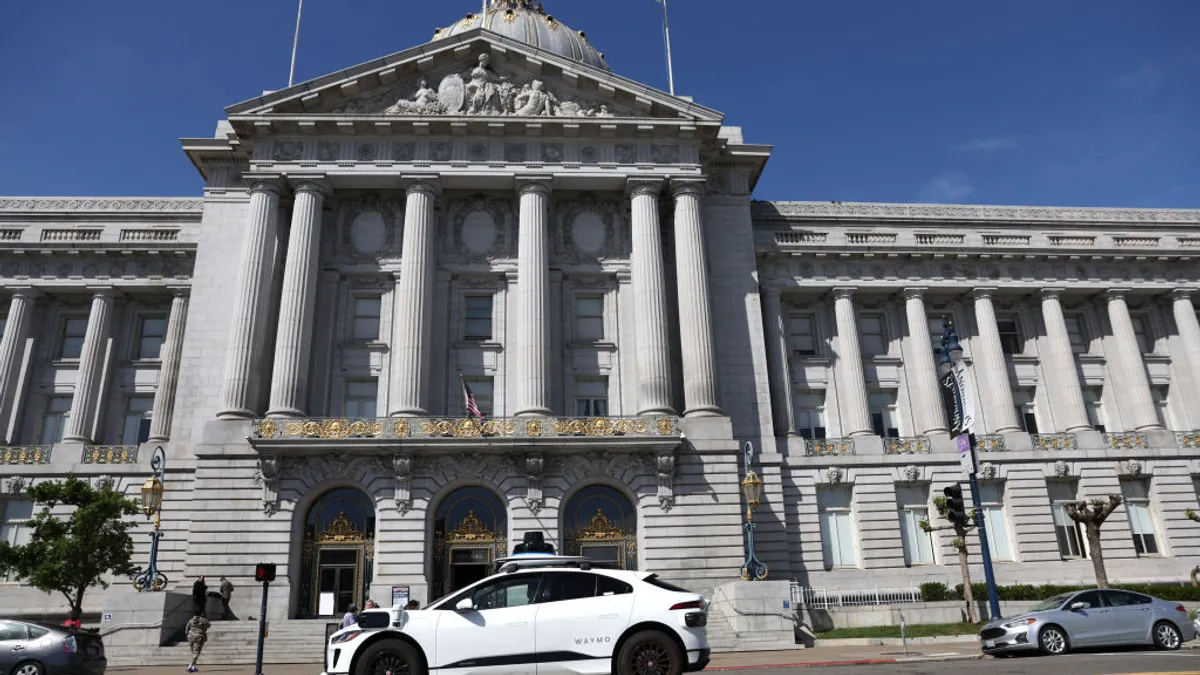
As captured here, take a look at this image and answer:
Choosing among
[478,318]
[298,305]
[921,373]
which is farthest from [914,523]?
[298,305]

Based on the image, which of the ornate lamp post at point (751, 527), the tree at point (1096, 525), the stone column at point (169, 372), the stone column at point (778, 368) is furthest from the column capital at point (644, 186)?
the tree at point (1096, 525)

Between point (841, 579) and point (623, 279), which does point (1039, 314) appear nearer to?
point (841, 579)

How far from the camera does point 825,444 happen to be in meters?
37.1

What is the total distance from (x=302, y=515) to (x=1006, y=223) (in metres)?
36.1

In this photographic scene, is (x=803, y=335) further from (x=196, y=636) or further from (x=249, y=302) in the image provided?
(x=196, y=636)

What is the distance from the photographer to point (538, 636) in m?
11.7

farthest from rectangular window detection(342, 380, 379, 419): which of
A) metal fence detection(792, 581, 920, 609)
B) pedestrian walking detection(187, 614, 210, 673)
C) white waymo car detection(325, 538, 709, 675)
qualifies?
white waymo car detection(325, 538, 709, 675)

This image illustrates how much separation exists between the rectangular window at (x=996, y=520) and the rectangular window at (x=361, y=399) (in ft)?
88.2

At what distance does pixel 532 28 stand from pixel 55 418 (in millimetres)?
38997

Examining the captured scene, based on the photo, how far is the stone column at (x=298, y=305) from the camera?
3192cm

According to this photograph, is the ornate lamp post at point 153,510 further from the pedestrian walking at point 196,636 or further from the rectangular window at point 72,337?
the rectangular window at point 72,337

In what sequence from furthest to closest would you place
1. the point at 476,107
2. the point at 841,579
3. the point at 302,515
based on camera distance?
the point at 476,107 < the point at 841,579 < the point at 302,515

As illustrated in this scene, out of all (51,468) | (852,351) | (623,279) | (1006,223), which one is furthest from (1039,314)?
(51,468)

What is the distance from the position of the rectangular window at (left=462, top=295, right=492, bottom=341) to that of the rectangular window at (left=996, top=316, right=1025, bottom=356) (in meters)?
25.2
